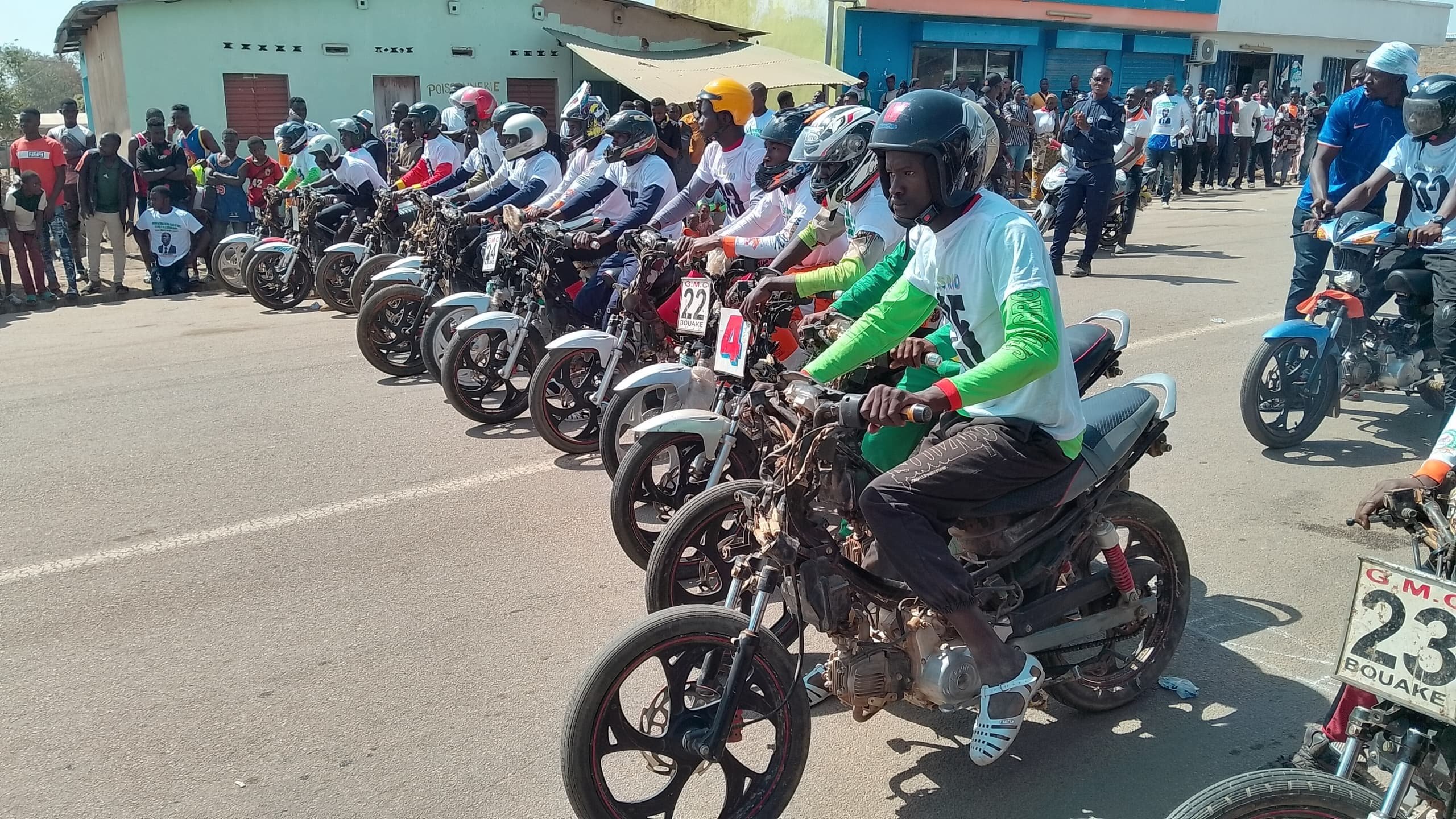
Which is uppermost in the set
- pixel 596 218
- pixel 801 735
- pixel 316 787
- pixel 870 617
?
pixel 596 218

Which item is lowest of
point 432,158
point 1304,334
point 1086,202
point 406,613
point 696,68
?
point 406,613

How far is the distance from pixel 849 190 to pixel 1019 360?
231 cm

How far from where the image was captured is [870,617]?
3469 mm

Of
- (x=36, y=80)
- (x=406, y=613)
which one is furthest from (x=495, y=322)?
(x=36, y=80)

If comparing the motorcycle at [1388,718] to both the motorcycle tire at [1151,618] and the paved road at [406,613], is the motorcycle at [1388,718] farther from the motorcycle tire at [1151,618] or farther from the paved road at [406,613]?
the motorcycle tire at [1151,618]

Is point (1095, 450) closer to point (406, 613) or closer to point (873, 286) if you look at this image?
point (873, 286)

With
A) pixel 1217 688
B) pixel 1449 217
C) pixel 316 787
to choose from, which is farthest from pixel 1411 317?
pixel 316 787

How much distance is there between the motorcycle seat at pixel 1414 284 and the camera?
681 cm

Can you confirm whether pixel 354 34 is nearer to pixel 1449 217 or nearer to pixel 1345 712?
pixel 1449 217

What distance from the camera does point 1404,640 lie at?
240 cm

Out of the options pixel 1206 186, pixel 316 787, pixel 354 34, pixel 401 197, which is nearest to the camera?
pixel 316 787

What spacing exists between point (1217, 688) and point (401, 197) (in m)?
8.35

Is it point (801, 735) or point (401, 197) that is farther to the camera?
point (401, 197)

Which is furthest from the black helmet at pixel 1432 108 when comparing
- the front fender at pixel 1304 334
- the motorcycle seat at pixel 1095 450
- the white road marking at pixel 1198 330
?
the motorcycle seat at pixel 1095 450
